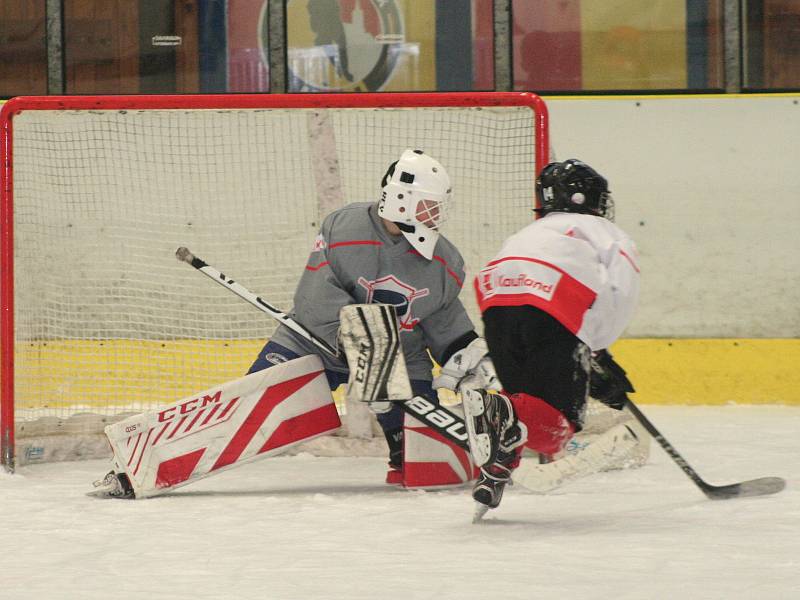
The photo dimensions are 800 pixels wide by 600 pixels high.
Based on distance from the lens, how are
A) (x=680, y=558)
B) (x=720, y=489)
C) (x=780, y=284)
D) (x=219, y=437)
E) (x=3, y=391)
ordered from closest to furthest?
(x=680, y=558), (x=720, y=489), (x=219, y=437), (x=3, y=391), (x=780, y=284)

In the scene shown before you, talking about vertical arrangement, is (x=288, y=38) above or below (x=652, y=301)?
above

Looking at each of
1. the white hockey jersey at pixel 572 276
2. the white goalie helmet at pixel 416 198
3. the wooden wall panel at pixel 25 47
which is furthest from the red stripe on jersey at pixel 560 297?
the wooden wall panel at pixel 25 47

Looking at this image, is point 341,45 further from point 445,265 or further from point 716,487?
point 716,487

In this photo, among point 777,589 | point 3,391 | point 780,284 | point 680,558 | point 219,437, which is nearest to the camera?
point 777,589

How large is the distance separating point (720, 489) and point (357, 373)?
0.98m

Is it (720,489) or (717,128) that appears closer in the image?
(720,489)

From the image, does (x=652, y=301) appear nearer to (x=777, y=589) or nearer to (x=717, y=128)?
(x=717, y=128)

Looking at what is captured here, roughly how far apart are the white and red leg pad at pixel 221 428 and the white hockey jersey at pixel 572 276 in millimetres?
758

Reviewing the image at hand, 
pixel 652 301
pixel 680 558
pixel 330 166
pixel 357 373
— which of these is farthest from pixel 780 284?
pixel 680 558

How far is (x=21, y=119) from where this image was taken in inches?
193

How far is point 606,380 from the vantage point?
3.11m

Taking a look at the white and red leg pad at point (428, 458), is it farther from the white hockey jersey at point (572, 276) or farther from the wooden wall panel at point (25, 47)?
the wooden wall panel at point (25, 47)

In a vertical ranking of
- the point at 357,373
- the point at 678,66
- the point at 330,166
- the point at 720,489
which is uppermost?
the point at 678,66

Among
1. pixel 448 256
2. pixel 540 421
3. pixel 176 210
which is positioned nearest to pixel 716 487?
pixel 540 421
